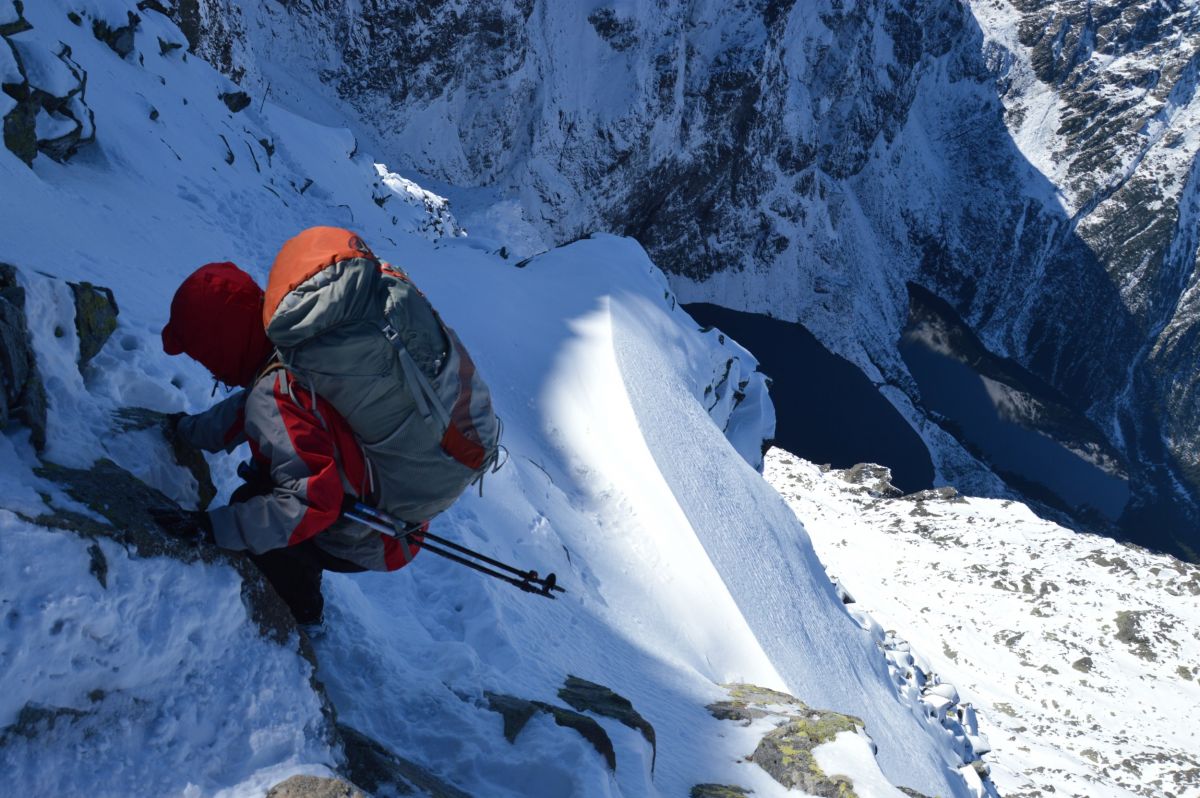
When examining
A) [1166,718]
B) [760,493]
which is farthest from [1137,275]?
[760,493]

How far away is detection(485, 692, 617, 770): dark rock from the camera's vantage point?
4.40 meters

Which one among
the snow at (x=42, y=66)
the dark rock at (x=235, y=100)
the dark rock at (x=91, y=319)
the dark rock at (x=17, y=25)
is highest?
the dark rock at (x=91, y=319)

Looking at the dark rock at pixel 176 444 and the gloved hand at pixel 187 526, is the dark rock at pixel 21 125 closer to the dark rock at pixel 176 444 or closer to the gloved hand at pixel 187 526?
the dark rock at pixel 176 444

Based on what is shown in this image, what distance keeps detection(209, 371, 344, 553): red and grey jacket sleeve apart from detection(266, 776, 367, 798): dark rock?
842 mm

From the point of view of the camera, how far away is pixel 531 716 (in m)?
4.52

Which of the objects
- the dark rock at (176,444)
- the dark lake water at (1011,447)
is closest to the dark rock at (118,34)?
the dark rock at (176,444)

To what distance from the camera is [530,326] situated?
607 inches

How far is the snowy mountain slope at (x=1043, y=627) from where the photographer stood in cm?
3478

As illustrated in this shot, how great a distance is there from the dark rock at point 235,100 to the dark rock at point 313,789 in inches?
705

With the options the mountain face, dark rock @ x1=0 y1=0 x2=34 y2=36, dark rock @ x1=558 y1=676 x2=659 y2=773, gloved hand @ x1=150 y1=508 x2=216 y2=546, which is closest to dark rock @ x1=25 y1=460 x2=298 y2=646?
gloved hand @ x1=150 y1=508 x2=216 y2=546

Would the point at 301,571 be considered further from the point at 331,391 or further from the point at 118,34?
the point at 118,34

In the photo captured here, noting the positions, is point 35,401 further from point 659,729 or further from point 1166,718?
point 1166,718

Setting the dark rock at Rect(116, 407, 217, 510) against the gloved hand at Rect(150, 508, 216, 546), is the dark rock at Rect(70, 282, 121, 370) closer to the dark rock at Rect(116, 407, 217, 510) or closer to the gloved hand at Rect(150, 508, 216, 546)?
the dark rock at Rect(116, 407, 217, 510)

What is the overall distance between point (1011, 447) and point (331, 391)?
109719mm
